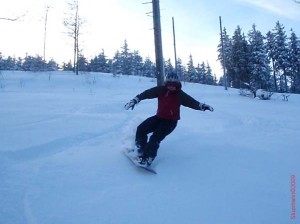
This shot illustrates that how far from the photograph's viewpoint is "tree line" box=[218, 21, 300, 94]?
4722cm

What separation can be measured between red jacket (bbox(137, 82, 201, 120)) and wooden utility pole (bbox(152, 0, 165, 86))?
4817 millimetres

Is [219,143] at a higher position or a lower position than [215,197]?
higher

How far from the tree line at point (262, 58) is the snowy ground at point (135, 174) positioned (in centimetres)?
4122

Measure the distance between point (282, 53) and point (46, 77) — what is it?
39175 millimetres

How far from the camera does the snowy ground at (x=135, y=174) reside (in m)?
3.87

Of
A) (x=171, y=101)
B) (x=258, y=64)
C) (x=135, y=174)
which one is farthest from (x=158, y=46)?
(x=258, y=64)

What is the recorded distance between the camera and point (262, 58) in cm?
4681

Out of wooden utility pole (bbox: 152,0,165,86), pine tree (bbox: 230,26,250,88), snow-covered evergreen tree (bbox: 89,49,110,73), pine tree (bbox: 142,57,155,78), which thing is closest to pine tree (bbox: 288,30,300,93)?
pine tree (bbox: 230,26,250,88)

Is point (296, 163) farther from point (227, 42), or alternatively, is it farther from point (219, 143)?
point (227, 42)

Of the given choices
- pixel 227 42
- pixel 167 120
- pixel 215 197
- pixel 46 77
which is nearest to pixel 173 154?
pixel 167 120

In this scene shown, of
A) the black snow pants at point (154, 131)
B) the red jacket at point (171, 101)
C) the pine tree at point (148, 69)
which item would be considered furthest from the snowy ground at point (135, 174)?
the pine tree at point (148, 69)

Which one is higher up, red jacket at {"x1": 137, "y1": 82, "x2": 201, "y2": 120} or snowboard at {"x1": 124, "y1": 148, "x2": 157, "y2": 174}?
red jacket at {"x1": 137, "y1": 82, "x2": 201, "y2": 120}

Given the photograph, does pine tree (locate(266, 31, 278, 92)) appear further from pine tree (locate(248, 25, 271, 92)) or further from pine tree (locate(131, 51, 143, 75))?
pine tree (locate(131, 51, 143, 75))

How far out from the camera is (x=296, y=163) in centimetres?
583
